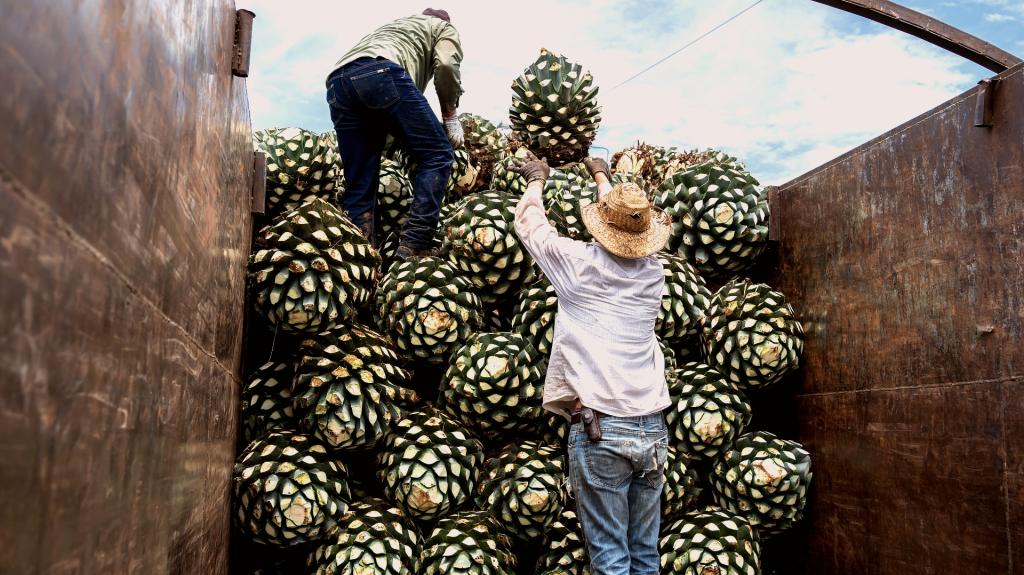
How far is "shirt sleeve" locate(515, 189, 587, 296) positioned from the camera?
2.40 m

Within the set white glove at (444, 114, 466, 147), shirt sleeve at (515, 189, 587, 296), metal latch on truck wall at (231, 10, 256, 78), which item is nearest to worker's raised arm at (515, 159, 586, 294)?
shirt sleeve at (515, 189, 587, 296)

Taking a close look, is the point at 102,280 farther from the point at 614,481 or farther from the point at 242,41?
the point at 614,481

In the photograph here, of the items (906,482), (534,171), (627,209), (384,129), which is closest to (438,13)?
(384,129)

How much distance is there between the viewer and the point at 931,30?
3.33 metres

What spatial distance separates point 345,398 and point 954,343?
1.91 meters

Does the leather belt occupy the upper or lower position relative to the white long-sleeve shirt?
lower

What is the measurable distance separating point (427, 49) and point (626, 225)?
165 centimetres

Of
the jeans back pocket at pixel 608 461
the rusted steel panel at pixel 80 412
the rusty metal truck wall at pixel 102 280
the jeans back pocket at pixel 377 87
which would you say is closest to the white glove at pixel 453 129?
the jeans back pocket at pixel 377 87

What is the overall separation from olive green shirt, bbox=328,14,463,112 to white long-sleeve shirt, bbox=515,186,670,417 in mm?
1302

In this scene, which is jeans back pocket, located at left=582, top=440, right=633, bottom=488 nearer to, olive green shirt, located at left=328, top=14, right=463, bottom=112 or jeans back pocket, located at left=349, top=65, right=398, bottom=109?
jeans back pocket, located at left=349, top=65, right=398, bottom=109

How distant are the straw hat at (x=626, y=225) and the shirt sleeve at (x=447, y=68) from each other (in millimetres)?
1358

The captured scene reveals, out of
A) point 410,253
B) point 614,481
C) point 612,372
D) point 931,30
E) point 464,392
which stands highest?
point 931,30

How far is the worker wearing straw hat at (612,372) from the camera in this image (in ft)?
7.55

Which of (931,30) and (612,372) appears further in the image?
(931,30)
